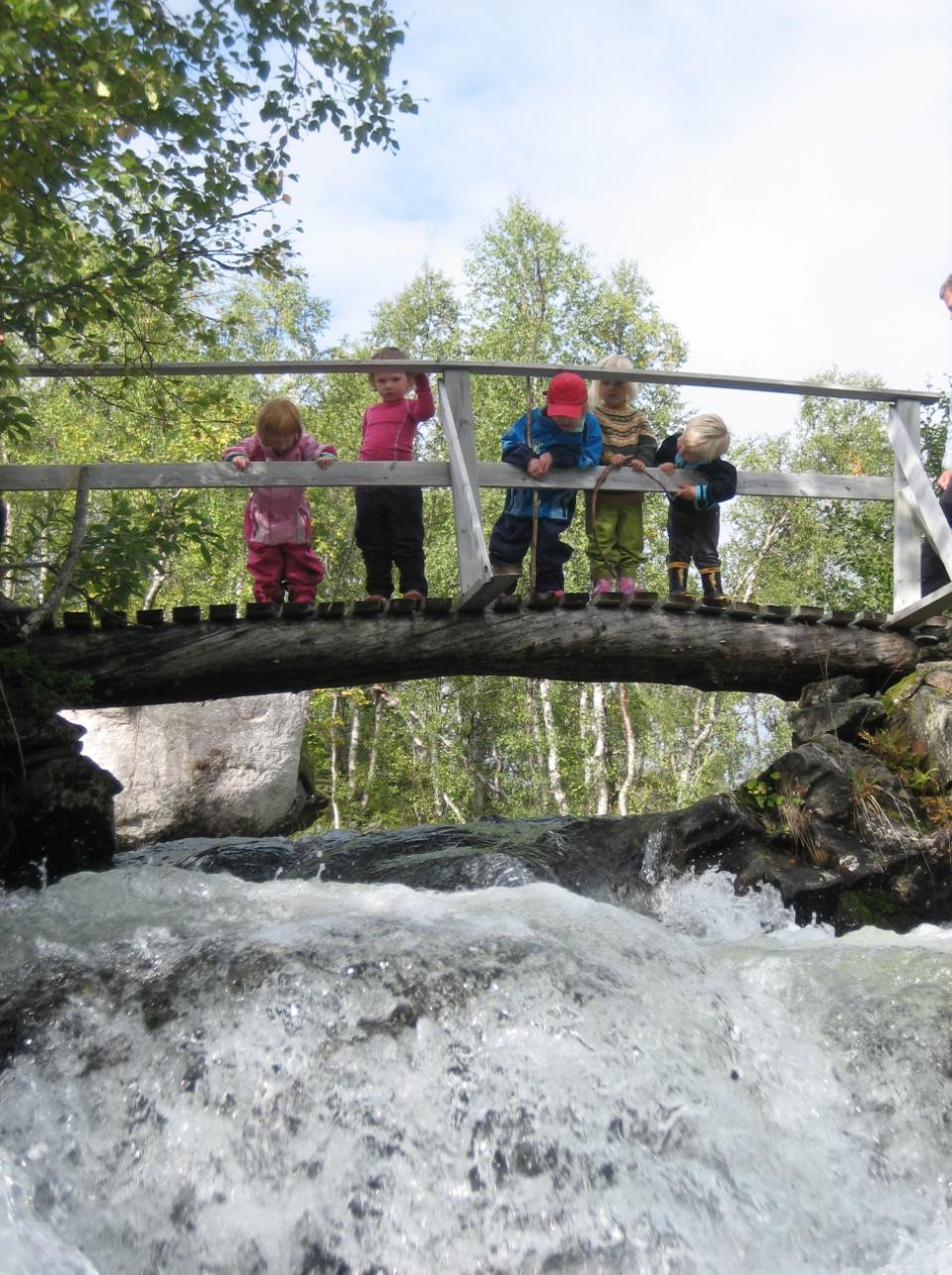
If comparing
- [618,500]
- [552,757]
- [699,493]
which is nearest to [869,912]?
[699,493]

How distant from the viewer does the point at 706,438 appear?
690 centimetres

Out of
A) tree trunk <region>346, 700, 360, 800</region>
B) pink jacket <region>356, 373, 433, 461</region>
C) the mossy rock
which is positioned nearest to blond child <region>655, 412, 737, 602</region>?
pink jacket <region>356, 373, 433, 461</region>

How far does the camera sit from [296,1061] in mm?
3494

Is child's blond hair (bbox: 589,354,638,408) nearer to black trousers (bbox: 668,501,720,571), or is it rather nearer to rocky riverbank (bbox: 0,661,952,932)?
black trousers (bbox: 668,501,720,571)

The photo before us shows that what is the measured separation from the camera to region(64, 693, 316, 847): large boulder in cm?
941

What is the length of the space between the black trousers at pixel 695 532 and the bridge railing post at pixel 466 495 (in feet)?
4.77

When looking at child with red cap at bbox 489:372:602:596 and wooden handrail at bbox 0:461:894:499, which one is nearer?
wooden handrail at bbox 0:461:894:499

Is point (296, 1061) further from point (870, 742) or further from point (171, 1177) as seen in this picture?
point (870, 742)

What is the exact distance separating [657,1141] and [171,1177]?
1.30 m

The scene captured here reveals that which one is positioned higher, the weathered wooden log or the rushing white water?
the weathered wooden log

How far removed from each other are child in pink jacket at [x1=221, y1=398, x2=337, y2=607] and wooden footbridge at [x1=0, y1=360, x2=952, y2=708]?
405 mm

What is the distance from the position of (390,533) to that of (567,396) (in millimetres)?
1221

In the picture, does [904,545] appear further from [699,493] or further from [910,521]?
[699,493]

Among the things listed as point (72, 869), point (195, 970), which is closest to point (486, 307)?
point (72, 869)
